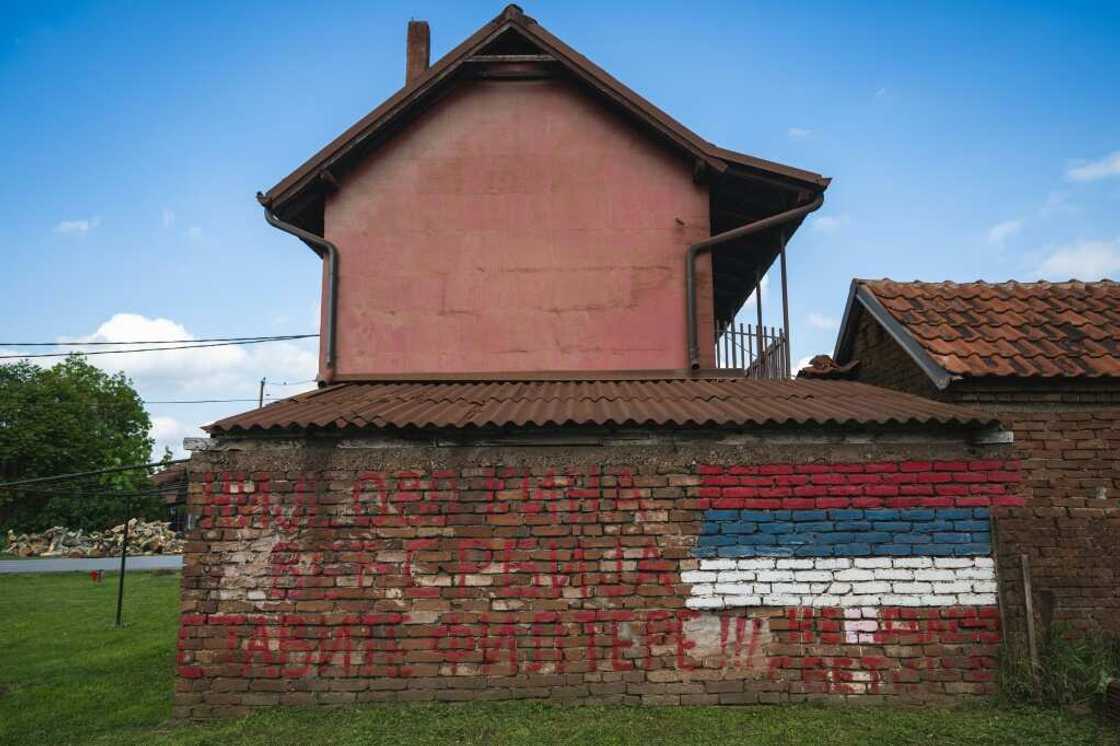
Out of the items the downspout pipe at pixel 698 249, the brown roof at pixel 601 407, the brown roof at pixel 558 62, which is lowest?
the brown roof at pixel 601 407

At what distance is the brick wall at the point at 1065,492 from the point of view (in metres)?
6.41

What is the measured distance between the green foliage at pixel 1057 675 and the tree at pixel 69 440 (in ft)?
122

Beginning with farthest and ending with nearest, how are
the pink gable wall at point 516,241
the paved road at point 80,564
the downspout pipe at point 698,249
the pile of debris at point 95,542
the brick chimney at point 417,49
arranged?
the pile of debris at point 95,542 → the paved road at point 80,564 → the brick chimney at point 417,49 → the pink gable wall at point 516,241 → the downspout pipe at point 698,249

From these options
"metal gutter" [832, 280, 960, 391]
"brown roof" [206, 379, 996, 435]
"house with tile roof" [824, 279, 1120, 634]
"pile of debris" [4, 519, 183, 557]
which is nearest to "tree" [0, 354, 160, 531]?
"pile of debris" [4, 519, 183, 557]

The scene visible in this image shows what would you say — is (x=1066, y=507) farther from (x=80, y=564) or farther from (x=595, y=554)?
(x=80, y=564)

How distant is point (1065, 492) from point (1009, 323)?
77.6 inches

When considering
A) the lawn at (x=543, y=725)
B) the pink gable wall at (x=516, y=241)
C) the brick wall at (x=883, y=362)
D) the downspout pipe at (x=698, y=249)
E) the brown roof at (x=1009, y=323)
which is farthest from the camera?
the pink gable wall at (x=516, y=241)

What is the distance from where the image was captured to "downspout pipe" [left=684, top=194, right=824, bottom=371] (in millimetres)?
8062

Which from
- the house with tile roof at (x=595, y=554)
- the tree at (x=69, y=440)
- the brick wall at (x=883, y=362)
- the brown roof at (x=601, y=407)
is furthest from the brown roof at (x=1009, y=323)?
the tree at (x=69, y=440)

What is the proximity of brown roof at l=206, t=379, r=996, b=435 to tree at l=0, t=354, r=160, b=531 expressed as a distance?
33092 mm

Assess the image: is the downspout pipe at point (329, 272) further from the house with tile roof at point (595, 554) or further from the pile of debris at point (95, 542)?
the pile of debris at point (95, 542)

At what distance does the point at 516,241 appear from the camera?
27.8 ft

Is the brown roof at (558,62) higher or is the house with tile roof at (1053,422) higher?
the brown roof at (558,62)

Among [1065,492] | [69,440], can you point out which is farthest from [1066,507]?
[69,440]
